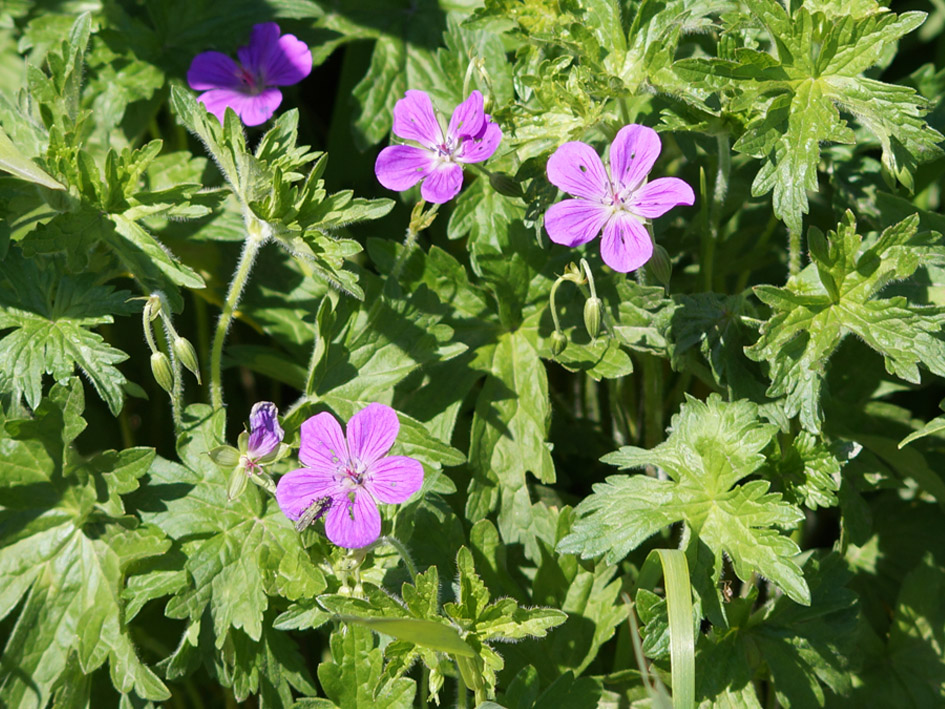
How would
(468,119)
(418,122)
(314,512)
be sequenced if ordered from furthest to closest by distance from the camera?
(418,122) → (468,119) → (314,512)

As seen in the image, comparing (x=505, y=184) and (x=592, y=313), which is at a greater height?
(x=505, y=184)

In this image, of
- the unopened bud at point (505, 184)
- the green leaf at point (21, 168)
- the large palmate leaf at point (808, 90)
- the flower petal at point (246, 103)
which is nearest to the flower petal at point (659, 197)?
the large palmate leaf at point (808, 90)

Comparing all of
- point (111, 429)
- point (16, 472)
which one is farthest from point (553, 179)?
point (111, 429)

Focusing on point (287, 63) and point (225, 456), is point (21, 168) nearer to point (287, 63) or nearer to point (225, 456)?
point (225, 456)

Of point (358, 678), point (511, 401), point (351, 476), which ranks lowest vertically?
point (358, 678)

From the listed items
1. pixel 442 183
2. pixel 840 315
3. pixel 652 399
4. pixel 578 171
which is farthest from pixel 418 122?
pixel 840 315

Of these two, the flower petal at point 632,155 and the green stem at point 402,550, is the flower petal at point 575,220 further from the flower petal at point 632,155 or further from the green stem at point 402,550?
the green stem at point 402,550

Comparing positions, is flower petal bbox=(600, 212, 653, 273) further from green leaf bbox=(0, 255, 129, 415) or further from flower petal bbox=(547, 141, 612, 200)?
green leaf bbox=(0, 255, 129, 415)
